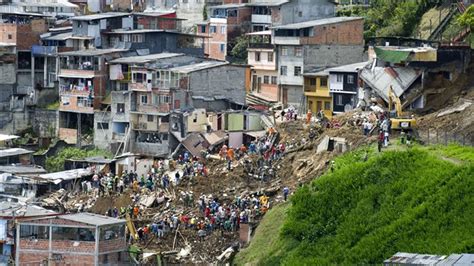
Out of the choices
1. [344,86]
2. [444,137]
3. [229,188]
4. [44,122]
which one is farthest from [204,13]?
[444,137]

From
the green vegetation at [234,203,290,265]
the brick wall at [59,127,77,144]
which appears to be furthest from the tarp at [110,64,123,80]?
A: the green vegetation at [234,203,290,265]

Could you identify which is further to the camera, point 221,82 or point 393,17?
point 393,17

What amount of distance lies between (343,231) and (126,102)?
67.8 ft

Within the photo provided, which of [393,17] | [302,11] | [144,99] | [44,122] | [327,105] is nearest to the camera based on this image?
[327,105]

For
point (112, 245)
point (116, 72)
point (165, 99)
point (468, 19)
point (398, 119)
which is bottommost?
point (112, 245)

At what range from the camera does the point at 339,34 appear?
2788 inches

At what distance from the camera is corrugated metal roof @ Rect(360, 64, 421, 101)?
61375mm

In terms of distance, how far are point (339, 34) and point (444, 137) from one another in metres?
14.7

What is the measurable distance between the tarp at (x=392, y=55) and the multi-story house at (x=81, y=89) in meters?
14.8

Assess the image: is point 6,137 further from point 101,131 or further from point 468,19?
point 468,19

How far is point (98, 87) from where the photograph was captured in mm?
73188

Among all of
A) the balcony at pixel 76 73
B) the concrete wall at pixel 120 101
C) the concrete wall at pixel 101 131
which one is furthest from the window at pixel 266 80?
the balcony at pixel 76 73

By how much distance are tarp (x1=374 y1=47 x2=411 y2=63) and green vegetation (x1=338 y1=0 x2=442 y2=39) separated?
9.50 m

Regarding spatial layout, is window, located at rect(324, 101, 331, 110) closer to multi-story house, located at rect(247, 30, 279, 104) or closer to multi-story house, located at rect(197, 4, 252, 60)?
multi-story house, located at rect(247, 30, 279, 104)
